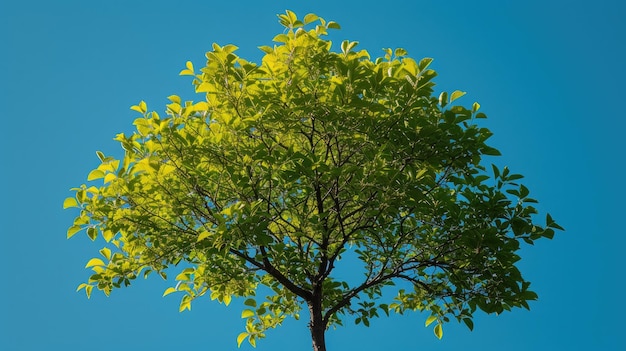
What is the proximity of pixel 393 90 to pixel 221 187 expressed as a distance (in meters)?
2.18

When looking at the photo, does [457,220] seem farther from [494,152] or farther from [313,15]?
[313,15]

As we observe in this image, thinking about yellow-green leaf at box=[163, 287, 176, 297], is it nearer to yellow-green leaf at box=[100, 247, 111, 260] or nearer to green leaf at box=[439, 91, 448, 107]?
yellow-green leaf at box=[100, 247, 111, 260]

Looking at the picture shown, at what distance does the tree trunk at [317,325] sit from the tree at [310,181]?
2cm

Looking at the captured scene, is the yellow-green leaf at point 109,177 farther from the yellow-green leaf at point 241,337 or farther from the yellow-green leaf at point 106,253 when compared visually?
the yellow-green leaf at point 241,337

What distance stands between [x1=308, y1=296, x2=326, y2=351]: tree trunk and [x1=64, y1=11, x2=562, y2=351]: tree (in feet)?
0.07

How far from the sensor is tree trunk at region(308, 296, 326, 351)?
8.12 metres

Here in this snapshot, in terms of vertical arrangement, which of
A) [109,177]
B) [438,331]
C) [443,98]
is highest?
[443,98]

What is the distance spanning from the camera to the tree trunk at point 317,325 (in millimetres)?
8117

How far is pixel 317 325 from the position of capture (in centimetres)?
820

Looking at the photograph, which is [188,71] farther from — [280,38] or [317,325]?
[317,325]

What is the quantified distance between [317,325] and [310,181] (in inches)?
84.6

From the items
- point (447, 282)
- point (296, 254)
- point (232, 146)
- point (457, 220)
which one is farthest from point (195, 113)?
point (447, 282)

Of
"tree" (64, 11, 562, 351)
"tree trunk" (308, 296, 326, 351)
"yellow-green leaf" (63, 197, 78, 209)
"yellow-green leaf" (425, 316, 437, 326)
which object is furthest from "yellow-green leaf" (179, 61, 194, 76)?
"yellow-green leaf" (425, 316, 437, 326)

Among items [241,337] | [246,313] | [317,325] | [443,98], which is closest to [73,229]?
[246,313]
